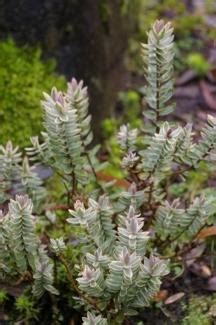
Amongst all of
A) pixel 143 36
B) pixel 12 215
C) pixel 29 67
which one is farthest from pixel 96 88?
pixel 12 215

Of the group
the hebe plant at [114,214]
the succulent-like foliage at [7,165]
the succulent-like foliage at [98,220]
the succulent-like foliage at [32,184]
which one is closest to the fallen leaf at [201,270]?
the hebe plant at [114,214]

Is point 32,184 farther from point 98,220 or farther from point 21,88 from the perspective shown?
point 21,88

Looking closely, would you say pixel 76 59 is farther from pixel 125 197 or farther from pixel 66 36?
pixel 125 197

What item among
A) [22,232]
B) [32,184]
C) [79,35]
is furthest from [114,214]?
[79,35]

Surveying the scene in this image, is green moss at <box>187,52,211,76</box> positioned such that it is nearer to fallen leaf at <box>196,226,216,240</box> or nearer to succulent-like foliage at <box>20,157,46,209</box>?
fallen leaf at <box>196,226,216,240</box>

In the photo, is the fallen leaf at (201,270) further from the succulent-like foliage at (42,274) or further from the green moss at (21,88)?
the green moss at (21,88)

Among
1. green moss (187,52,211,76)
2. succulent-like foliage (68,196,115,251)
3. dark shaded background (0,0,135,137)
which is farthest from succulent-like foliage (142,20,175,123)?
green moss (187,52,211,76)
